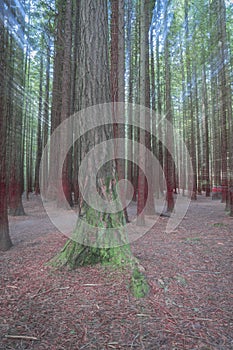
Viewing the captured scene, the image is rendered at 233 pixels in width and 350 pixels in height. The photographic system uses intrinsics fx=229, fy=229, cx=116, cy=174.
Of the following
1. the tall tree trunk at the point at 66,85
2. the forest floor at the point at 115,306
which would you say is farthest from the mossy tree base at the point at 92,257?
the tall tree trunk at the point at 66,85

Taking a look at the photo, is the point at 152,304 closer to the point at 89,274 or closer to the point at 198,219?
the point at 89,274

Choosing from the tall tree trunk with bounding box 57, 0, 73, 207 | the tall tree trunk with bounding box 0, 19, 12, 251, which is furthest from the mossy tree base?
the tall tree trunk with bounding box 57, 0, 73, 207

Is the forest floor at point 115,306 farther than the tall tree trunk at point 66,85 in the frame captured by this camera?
No

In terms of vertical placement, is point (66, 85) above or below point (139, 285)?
above

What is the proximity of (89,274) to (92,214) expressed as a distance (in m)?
0.73

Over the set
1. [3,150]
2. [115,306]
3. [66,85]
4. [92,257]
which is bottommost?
[115,306]

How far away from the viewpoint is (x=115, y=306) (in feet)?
7.29

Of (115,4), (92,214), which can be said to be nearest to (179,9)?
(115,4)

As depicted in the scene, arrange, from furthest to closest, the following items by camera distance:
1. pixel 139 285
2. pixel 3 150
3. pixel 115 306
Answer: pixel 3 150 < pixel 139 285 < pixel 115 306

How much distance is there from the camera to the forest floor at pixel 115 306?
1828mm

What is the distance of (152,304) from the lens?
2.29m

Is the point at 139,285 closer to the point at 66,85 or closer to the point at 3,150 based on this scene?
the point at 3,150

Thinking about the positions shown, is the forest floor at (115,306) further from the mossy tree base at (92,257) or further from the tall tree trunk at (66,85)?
the tall tree trunk at (66,85)

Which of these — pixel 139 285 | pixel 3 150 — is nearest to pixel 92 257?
pixel 139 285
